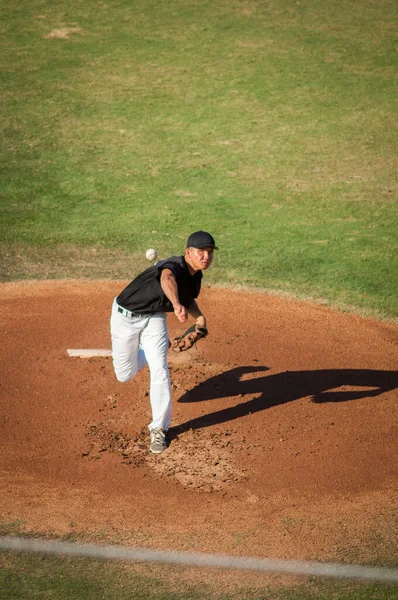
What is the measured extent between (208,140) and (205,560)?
1134cm

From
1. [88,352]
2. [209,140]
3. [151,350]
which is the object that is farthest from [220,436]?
[209,140]

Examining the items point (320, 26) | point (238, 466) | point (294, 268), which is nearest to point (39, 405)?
point (238, 466)

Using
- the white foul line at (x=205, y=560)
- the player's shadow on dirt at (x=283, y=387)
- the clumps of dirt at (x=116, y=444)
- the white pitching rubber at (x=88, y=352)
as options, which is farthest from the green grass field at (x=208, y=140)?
the white foul line at (x=205, y=560)

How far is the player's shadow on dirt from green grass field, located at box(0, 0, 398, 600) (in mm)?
2016

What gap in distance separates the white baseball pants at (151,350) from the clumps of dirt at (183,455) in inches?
10.6

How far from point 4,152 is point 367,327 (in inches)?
339

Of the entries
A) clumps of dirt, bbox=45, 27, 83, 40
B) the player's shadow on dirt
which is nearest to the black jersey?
the player's shadow on dirt

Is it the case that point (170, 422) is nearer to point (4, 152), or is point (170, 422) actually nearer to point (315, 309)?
point (315, 309)

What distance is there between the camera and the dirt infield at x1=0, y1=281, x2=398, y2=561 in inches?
265

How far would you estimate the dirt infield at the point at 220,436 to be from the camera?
674cm

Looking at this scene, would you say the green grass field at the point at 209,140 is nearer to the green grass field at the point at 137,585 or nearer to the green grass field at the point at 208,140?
the green grass field at the point at 208,140

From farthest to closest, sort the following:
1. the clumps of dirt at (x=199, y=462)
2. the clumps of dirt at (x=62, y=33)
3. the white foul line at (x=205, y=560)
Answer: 1. the clumps of dirt at (x=62, y=33)
2. the clumps of dirt at (x=199, y=462)
3. the white foul line at (x=205, y=560)

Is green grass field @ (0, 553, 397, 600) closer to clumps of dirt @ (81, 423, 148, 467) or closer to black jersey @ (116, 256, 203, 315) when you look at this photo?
clumps of dirt @ (81, 423, 148, 467)

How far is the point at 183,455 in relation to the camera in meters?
7.74
